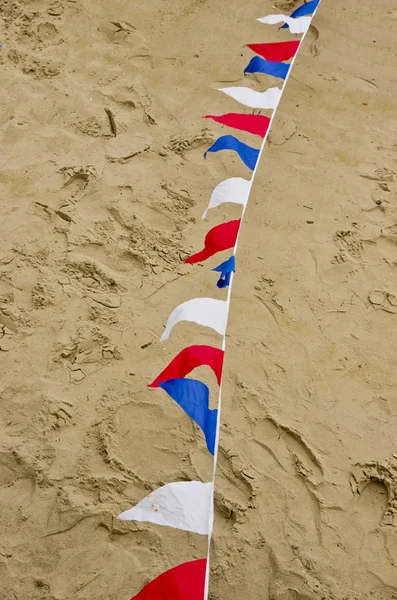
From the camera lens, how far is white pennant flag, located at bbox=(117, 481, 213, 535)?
7.39ft

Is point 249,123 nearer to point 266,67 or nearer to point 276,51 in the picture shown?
point 266,67

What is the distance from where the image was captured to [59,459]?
304 centimetres

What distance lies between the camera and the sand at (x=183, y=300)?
9.43ft

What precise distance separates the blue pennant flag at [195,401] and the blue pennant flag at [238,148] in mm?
1315

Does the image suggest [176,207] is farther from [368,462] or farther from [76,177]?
[368,462]

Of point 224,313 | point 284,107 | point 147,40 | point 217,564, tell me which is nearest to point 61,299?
point 224,313

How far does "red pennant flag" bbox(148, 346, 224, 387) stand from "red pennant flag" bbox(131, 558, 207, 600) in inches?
28.0

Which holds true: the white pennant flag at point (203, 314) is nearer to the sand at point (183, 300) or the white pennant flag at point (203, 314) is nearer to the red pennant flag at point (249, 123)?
the sand at point (183, 300)

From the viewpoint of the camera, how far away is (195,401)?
252 centimetres

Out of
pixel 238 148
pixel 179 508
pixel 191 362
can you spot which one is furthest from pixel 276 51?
pixel 179 508

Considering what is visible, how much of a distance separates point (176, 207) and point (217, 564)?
229 centimetres

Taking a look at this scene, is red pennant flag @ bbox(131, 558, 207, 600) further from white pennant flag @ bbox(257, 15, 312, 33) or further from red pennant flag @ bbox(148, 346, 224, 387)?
white pennant flag @ bbox(257, 15, 312, 33)

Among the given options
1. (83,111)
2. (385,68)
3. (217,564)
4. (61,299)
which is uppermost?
(385,68)

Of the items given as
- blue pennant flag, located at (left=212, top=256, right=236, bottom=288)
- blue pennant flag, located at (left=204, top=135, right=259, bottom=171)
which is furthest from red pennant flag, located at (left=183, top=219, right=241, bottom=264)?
blue pennant flag, located at (left=204, top=135, right=259, bottom=171)
